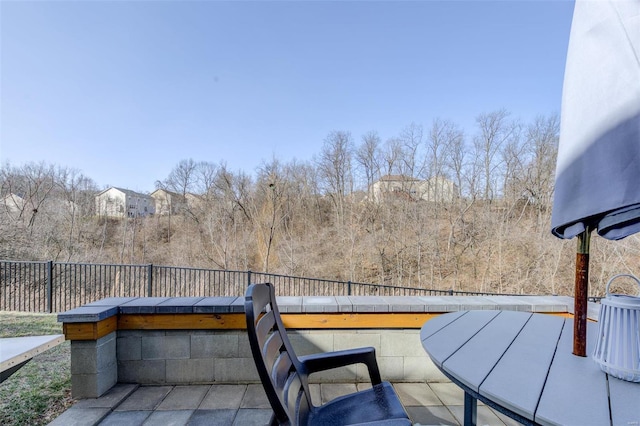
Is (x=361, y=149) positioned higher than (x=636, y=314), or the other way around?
(x=361, y=149)

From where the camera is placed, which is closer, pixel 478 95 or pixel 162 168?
pixel 478 95

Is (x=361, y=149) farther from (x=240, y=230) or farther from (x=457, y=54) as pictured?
(x=240, y=230)

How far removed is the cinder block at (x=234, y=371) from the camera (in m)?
2.24

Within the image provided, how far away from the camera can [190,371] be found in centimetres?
223

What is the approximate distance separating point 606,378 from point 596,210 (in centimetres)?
55

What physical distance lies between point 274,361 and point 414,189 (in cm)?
1081

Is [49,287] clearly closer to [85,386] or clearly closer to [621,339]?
[85,386]

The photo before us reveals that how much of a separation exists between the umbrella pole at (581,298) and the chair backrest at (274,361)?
3.64 ft

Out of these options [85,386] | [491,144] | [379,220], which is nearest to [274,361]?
[85,386]

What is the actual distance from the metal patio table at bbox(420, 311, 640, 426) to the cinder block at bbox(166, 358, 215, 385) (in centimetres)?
172

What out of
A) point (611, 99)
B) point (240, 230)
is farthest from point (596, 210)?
point (240, 230)

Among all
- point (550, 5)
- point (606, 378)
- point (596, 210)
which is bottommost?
point (606, 378)

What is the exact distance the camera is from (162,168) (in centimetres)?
1579

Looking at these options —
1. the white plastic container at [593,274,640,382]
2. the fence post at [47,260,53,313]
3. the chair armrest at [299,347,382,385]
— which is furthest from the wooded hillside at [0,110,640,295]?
the chair armrest at [299,347,382,385]
